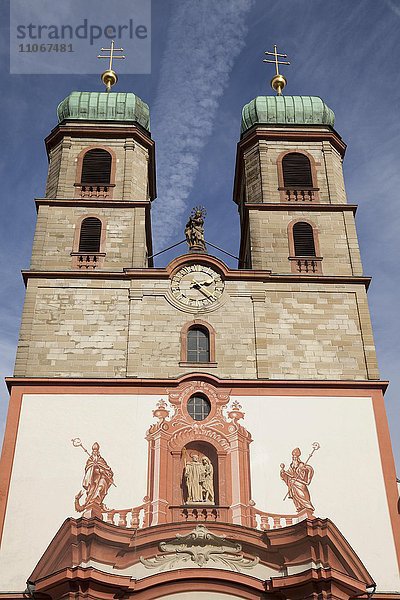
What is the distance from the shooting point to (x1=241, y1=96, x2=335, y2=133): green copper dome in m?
25.9

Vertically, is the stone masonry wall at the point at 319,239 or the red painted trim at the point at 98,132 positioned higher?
the red painted trim at the point at 98,132

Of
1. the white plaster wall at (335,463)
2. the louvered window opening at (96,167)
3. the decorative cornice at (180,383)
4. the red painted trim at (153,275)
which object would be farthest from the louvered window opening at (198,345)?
the louvered window opening at (96,167)

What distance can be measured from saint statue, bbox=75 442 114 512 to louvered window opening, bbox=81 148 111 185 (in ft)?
30.2

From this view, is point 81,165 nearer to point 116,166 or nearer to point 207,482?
point 116,166

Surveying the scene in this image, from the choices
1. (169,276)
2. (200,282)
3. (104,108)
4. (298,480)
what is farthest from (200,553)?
(104,108)

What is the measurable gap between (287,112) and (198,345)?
9546mm

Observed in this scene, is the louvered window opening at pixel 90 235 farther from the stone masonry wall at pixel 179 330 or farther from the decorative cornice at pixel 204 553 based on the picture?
the decorative cornice at pixel 204 553

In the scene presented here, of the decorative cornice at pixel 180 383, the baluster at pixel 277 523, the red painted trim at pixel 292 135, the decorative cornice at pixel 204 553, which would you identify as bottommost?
the decorative cornice at pixel 204 553

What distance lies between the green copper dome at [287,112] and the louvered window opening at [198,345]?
8.42m

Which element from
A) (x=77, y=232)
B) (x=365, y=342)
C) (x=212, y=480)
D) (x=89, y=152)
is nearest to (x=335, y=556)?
(x=212, y=480)

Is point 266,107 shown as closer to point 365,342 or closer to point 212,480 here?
point 365,342

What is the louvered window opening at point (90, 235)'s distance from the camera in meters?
22.6

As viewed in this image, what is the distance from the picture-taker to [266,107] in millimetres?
26281

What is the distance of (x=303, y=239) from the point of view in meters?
23.1
